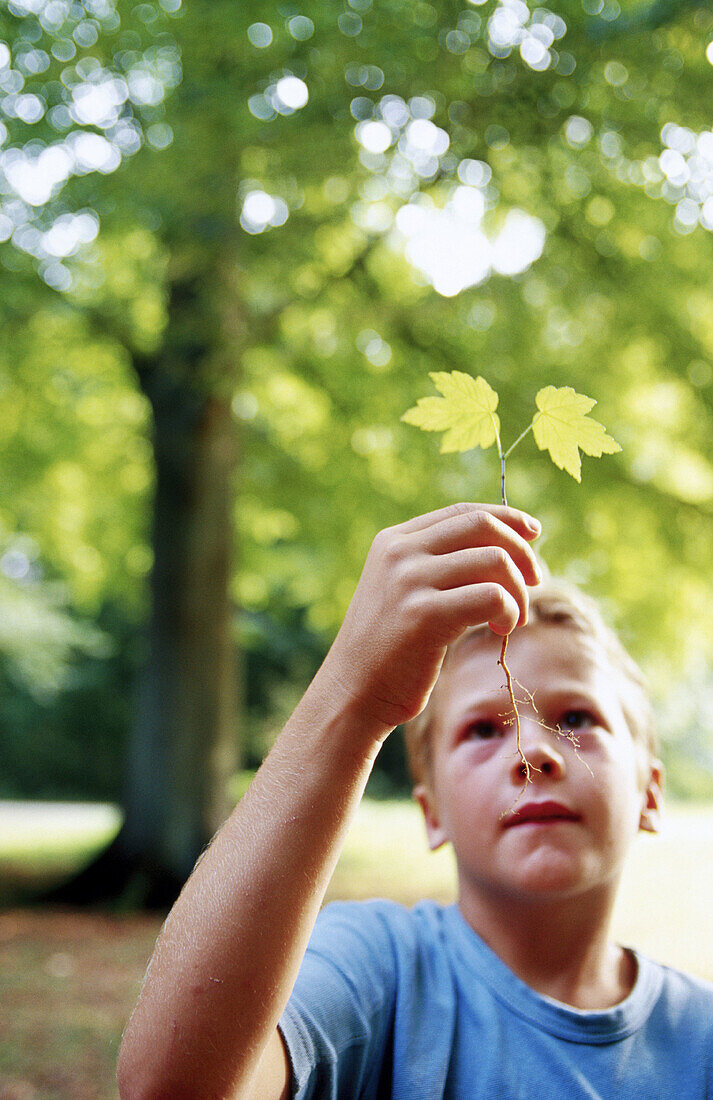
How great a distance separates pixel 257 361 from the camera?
7.93 m

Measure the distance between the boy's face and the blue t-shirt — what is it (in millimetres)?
163

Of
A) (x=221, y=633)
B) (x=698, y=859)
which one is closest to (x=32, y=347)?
(x=221, y=633)

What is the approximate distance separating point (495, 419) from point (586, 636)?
0.50m

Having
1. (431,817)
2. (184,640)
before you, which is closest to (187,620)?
(184,640)

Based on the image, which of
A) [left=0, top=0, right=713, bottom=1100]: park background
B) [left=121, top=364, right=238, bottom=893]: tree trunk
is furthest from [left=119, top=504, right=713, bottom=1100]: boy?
[left=121, top=364, right=238, bottom=893]: tree trunk

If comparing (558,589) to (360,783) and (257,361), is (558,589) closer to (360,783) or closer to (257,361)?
(360,783)

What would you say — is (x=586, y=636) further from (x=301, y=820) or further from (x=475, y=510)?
(x=301, y=820)

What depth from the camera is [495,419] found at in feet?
3.80

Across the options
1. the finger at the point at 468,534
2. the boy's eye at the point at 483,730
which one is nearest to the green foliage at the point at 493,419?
the finger at the point at 468,534

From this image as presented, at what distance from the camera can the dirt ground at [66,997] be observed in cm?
404

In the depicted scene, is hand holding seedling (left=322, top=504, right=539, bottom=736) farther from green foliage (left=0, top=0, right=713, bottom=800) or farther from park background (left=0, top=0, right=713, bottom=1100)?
park background (left=0, top=0, right=713, bottom=1100)

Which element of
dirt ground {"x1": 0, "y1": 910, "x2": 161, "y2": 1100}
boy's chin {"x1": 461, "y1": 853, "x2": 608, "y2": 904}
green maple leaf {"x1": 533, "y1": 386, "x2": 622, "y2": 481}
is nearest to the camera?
green maple leaf {"x1": 533, "y1": 386, "x2": 622, "y2": 481}

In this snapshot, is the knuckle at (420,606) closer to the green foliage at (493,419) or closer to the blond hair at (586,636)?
the green foliage at (493,419)

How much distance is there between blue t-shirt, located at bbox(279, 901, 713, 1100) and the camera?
1258mm
